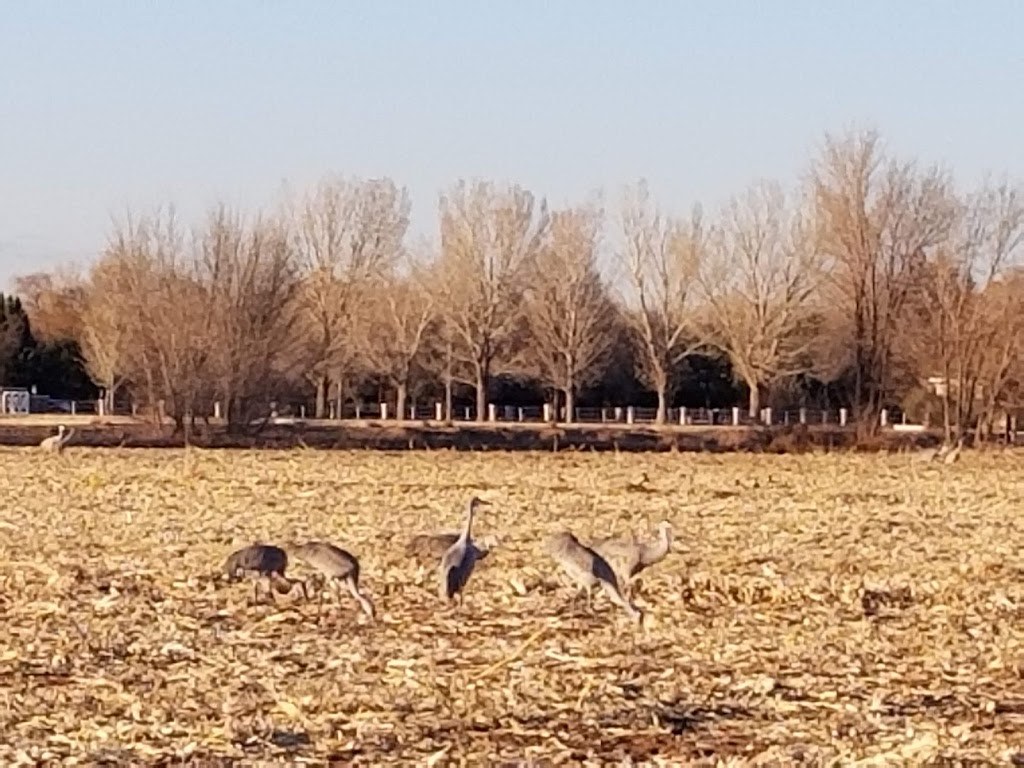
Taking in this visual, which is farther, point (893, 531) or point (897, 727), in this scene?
point (893, 531)

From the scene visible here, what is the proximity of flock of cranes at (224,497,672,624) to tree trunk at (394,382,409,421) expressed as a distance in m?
60.4

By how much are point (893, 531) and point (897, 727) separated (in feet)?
40.0

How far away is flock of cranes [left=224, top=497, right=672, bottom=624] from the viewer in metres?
14.1

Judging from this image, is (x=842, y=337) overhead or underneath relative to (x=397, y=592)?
overhead

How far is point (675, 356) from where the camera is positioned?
80.1 m

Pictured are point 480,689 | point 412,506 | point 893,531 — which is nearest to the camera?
point 480,689

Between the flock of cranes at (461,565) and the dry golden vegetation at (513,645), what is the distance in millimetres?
196

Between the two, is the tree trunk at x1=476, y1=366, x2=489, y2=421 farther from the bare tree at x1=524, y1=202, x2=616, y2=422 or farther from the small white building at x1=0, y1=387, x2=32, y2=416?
the small white building at x1=0, y1=387, x2=32, y2=416

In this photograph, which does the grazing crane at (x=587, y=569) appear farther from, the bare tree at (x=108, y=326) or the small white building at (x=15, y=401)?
the small white building at (x=15, y=401)

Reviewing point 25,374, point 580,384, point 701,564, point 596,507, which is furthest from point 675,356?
point 701,564

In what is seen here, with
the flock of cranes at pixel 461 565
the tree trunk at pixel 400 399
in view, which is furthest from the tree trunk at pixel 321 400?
the flock of cranes at pixel 461 565

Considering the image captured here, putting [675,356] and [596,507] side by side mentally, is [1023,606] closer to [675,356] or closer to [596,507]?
[596,507]

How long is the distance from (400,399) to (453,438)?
76.7 ft

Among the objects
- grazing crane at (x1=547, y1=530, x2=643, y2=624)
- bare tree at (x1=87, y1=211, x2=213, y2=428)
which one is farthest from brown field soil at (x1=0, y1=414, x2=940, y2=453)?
grazing crane at (x1=547, y1=530, x2=643, y2=624)
